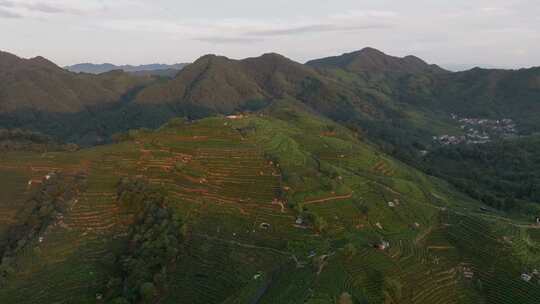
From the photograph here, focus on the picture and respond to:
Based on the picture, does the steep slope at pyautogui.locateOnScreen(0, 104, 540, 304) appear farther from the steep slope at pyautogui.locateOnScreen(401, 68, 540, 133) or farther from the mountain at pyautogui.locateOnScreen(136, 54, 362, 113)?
the steep slope at pyautogui.locateOnScreen(401, 68, 540, 133)

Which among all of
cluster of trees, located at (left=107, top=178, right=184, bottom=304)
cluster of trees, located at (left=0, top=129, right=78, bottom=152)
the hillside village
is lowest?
the hillside village

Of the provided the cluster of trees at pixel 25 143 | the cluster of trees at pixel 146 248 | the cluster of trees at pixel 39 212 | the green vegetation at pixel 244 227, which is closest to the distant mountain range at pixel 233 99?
the cluster of trees at pixel 25 143

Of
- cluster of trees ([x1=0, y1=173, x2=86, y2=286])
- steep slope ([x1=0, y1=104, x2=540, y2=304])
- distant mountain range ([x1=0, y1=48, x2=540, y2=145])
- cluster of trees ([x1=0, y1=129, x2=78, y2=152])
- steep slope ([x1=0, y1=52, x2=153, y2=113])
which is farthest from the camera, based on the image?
steep slope ([x1=0, y1=52, x2=153, y2=113])

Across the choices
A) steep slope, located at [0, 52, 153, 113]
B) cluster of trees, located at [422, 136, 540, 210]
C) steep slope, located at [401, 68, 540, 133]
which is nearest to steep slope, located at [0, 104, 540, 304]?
cluster of trees, located at [422, 136, 540, 210]

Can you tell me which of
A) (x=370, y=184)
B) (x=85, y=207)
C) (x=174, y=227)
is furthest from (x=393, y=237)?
(x=85, y=207)

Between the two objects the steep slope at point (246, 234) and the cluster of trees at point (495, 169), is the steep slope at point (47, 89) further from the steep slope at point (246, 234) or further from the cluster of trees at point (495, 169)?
the cluster of trees at point (495, 169)

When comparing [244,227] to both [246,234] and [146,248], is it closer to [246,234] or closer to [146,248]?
[246,234]

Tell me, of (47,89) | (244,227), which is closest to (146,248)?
(244,227)
